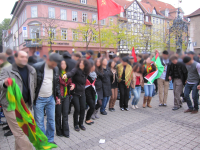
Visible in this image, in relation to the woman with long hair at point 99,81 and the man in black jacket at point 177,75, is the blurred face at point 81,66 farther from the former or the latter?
the man in black jacket at point 177,75

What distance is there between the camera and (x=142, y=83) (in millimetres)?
6801

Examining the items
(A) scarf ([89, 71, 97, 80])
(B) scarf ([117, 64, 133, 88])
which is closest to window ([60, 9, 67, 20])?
(B) scarf ([117, 64, 133, 88])

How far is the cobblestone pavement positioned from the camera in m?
3.80

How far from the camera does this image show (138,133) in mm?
4453

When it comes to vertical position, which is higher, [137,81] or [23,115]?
[137,81]

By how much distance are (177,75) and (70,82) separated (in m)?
4.18

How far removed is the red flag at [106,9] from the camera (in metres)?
8.46

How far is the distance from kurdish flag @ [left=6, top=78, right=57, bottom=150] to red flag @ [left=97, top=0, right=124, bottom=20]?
6364 mm

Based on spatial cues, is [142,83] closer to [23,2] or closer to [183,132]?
[183,132]

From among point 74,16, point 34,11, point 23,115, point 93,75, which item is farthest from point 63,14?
point 23,115

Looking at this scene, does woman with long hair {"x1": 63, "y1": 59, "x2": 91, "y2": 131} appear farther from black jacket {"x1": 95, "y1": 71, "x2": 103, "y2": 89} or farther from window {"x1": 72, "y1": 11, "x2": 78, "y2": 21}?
window {"x1": 72, "y1": 11, "x2": 78, "y2": 21}

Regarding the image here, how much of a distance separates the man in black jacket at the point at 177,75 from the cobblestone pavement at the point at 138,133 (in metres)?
0.67

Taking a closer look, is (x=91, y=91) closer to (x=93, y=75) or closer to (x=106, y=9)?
(x=93, y=75)

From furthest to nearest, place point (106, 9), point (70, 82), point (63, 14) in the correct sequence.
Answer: point (63, 14), point (106, 9), point (70, 82)
